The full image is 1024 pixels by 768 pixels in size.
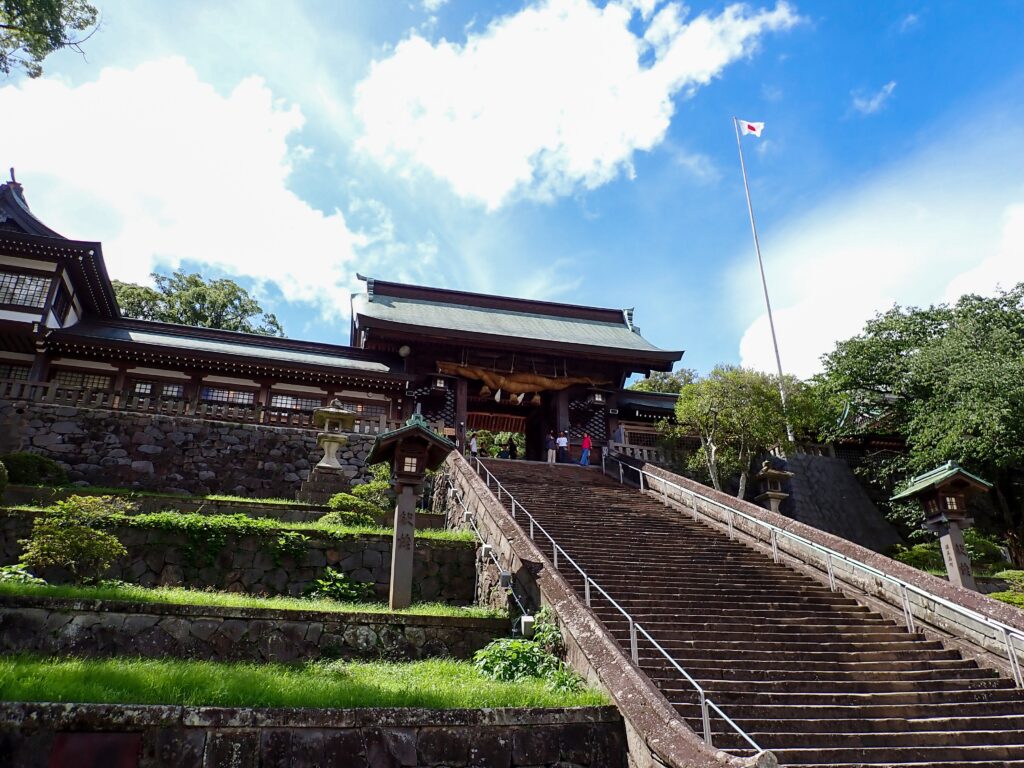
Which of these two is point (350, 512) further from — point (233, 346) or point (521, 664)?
point (233, 346)

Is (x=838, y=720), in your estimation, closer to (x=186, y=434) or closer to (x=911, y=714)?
(x=911, y=714)

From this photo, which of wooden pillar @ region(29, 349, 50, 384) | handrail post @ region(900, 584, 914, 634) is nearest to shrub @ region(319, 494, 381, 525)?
handrail post @ region(900, 584, 914, 634)

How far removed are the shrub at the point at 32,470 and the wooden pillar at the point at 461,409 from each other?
11.7 m

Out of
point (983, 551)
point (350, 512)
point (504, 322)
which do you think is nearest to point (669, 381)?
point (504, 322)

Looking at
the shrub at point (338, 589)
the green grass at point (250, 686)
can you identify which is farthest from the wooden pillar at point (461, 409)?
the green grass at point (250, 686)

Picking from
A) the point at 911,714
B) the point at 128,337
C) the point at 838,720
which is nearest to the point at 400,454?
the point at 838,720

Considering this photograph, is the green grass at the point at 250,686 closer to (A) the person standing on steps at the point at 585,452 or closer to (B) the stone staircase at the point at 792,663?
(B) the stone staircase at the point at 792,663

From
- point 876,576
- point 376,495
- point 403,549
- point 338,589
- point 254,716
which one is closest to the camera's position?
point 254,716

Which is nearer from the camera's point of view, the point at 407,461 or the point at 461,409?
the point at 407,461

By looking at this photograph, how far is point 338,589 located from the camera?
1149cm

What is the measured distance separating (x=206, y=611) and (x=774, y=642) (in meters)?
7.59

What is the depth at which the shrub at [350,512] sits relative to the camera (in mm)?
14164

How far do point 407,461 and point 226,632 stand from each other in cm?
387

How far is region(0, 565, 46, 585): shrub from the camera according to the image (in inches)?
348
